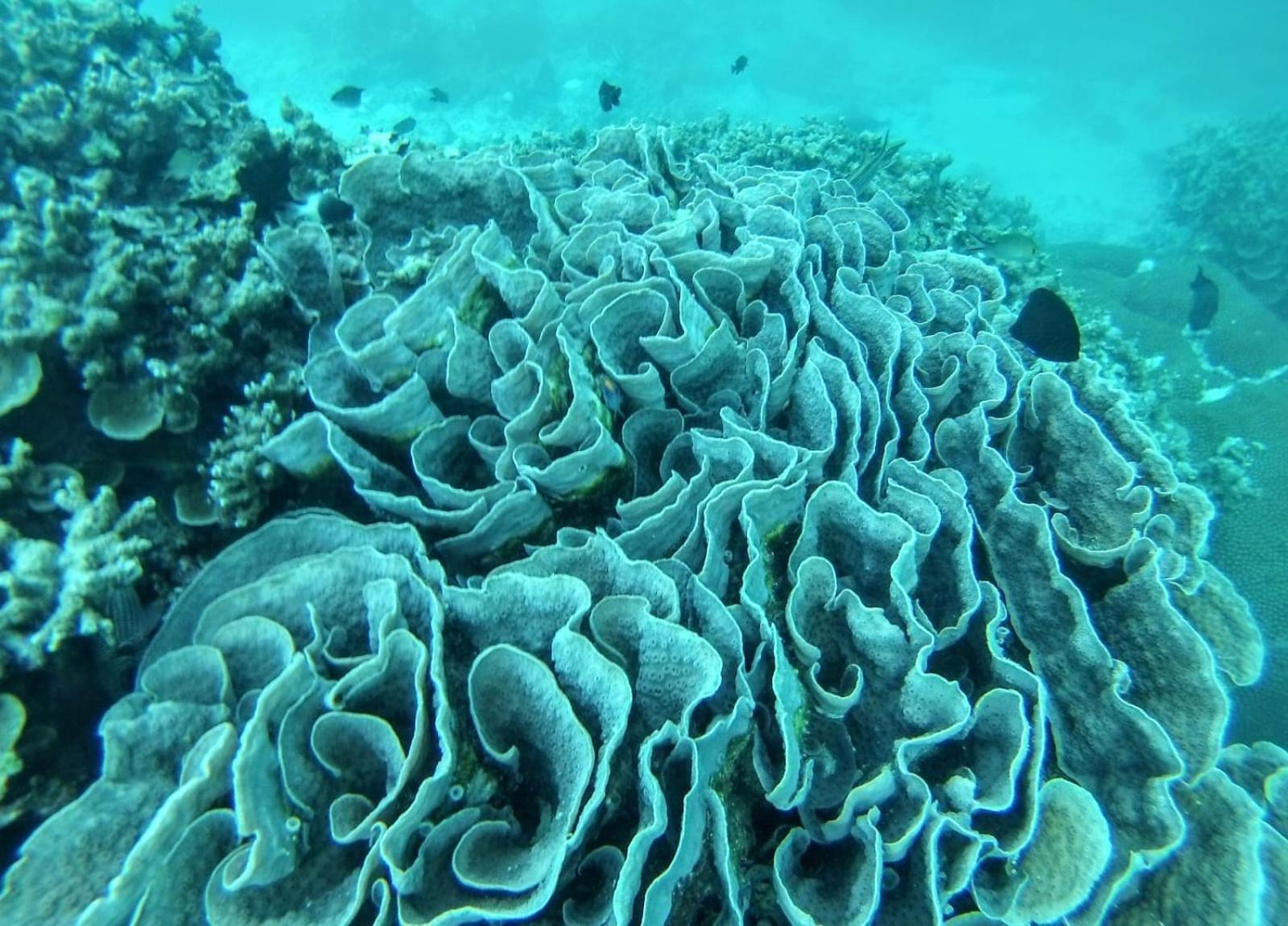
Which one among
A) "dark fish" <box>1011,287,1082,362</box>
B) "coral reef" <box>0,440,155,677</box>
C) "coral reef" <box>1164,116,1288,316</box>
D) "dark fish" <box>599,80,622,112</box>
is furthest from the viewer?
"coral reef" <box>1164,116,1288,316</box>

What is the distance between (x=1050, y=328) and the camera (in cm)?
366

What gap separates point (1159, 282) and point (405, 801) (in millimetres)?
10139

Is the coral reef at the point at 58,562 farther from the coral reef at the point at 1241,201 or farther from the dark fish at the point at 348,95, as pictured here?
the coral reef at the point at 1241,201

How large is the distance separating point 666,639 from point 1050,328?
3.01 metres

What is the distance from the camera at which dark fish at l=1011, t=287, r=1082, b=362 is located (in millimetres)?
3623

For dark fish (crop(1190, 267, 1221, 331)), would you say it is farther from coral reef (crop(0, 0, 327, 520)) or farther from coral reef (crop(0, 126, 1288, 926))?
coral reef (crop(0, 0, 327, 520))

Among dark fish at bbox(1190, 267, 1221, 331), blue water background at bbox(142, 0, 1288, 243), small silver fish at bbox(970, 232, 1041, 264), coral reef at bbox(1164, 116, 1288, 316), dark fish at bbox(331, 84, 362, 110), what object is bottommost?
small silver fish at bbox(970, 232, 1041, 264)

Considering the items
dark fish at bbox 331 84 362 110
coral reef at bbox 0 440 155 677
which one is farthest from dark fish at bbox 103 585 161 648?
dark fish at bbox 331 84 362 110

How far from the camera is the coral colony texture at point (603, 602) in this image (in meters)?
1.77

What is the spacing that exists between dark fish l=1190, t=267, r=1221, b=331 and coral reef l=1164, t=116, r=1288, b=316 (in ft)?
27.0

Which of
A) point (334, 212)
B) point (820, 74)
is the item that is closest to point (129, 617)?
point (334, 212)

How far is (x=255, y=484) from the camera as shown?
2.59 meters

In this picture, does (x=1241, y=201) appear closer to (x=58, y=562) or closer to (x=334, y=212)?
(x=334, y=212)

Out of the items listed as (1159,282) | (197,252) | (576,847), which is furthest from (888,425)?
(1159,282)
